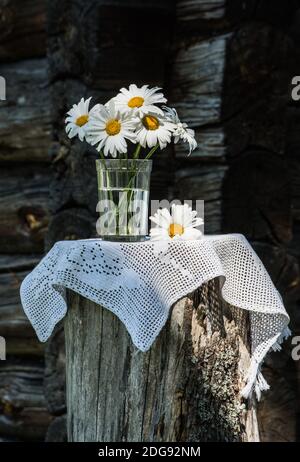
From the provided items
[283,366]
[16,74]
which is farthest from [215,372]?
[16,74]

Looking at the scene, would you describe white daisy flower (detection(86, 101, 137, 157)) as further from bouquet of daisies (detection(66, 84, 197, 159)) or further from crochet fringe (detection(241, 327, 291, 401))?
crochet fringe (detection(241, 327, 291, 401))

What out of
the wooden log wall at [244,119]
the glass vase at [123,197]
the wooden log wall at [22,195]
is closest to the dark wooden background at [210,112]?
the wooden log wall at [244,119]

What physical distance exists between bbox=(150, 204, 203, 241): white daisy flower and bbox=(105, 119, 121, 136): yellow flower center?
0.80 feet

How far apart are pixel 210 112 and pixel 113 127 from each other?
741 mm

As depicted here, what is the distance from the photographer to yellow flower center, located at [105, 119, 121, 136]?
7.26ft

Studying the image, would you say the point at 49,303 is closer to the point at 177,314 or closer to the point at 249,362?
the point at 177,314

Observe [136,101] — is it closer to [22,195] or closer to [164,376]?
[164,376]

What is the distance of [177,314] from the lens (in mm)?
2209

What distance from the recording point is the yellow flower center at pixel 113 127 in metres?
2.21

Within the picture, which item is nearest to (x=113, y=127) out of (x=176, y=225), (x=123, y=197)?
(x=123, y=197)

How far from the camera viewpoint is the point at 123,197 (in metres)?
2.25

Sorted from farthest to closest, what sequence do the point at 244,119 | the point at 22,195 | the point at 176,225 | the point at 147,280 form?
the point at 22,195 → the point at 244,119 → the point at 176,225 → the point at 147,280

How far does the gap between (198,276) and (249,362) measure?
0.35 metres

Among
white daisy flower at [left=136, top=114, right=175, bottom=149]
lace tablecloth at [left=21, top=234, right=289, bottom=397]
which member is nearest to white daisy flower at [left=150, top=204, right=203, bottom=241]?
lace tablecloth at [left=21, top=234, right=289, bottom=397]
